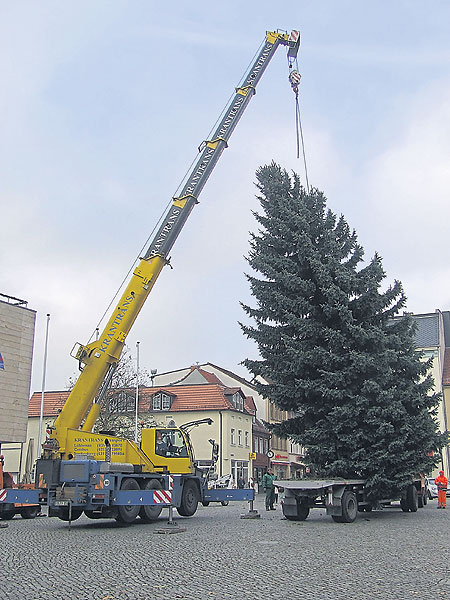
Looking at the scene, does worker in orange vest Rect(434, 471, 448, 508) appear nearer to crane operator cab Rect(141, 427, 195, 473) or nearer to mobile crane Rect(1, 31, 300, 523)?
Answer: mobile crane Rect(1, 31, 300, 523)

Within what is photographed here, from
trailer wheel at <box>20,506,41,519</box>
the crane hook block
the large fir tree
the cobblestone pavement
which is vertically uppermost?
the crane hook block

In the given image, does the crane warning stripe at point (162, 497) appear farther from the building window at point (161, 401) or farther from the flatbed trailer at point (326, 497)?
the building window at point (161, 401)

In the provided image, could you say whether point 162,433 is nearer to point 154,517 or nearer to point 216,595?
point 154,517

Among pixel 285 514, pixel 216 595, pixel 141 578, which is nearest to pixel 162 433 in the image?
pixel 285 514

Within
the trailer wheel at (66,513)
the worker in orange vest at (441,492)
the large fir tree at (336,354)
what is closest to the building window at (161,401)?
the worker in orange vest at (441,492)

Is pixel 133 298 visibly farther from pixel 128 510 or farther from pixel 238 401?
pixel 238 401

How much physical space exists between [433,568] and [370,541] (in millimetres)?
3768

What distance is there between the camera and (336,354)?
68.3ft

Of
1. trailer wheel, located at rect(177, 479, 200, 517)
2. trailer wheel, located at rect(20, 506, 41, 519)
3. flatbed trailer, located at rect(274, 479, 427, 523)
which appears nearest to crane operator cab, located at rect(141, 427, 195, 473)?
trailer wheel, located at rect(177, 479, 200, 517)

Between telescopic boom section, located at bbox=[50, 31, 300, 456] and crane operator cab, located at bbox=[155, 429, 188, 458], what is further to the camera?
crane operator cab, located at bbox=[155, 429, 188, 458]

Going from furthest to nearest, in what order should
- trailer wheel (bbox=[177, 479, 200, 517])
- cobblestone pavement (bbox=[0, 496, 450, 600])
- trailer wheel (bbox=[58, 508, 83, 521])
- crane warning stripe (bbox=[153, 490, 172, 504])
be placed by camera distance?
trailer wheel (bbox=[177, 479, 200, 517])
trailer wheel (bbox=[58, 508, 83, 521])
crane warning stripe (bbox=[153, 490, 172, 504])
cobblestone pavement (bbox=[0, 496, 450, 600])

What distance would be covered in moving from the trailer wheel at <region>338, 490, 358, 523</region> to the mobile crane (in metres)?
3.00

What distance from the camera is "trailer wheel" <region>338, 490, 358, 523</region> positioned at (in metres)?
18.2

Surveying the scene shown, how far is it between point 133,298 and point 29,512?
7.85 m
